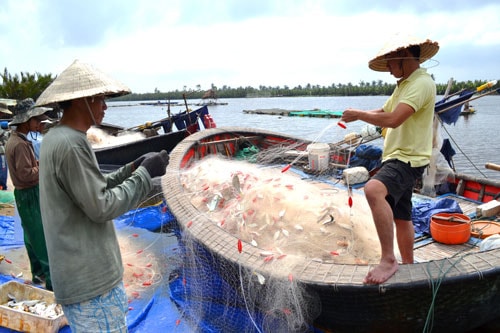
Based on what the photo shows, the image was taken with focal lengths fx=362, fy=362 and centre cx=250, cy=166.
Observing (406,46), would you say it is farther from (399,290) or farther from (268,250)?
(268,250)

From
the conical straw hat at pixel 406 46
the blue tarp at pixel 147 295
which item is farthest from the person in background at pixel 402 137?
the blue tarp at pixel 147 295

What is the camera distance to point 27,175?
359 centimetres

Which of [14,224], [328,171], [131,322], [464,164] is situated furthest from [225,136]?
[464,164]

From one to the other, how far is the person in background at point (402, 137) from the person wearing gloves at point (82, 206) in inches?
60.2

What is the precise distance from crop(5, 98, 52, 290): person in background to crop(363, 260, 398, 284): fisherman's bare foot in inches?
123

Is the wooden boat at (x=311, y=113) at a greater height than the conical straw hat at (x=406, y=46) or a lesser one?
lesser

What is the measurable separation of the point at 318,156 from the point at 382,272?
3.81 m

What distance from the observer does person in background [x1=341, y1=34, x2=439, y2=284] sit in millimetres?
2398

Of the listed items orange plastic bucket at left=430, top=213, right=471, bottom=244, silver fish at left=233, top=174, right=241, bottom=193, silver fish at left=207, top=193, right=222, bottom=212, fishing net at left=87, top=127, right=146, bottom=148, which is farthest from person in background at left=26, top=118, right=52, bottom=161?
fishing net at left=87, top=127, right=146, bottom=148

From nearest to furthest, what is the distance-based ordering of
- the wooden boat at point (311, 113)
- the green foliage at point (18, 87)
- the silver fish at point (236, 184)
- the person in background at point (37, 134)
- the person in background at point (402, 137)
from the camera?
the person in background at point (402, 137)
the person in background at point (37, 134)
the silver fish at point (236, 184)
the green foliage at point (18, 87)
the wooden boat at point (311, 113)

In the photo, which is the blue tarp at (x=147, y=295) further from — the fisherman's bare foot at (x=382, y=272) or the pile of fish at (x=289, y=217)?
the fisherman's bare foot at (x=382, y=272)

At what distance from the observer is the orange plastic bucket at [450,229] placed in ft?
11.1

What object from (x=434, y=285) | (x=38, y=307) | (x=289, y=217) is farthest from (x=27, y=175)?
(x=434, y=285)

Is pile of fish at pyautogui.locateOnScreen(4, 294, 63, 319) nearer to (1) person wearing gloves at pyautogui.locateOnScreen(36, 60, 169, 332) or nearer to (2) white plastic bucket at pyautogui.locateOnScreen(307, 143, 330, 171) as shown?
(1) person wearing gloves at pyautogui.locateOnScreen(36, 60, 169, 332)
